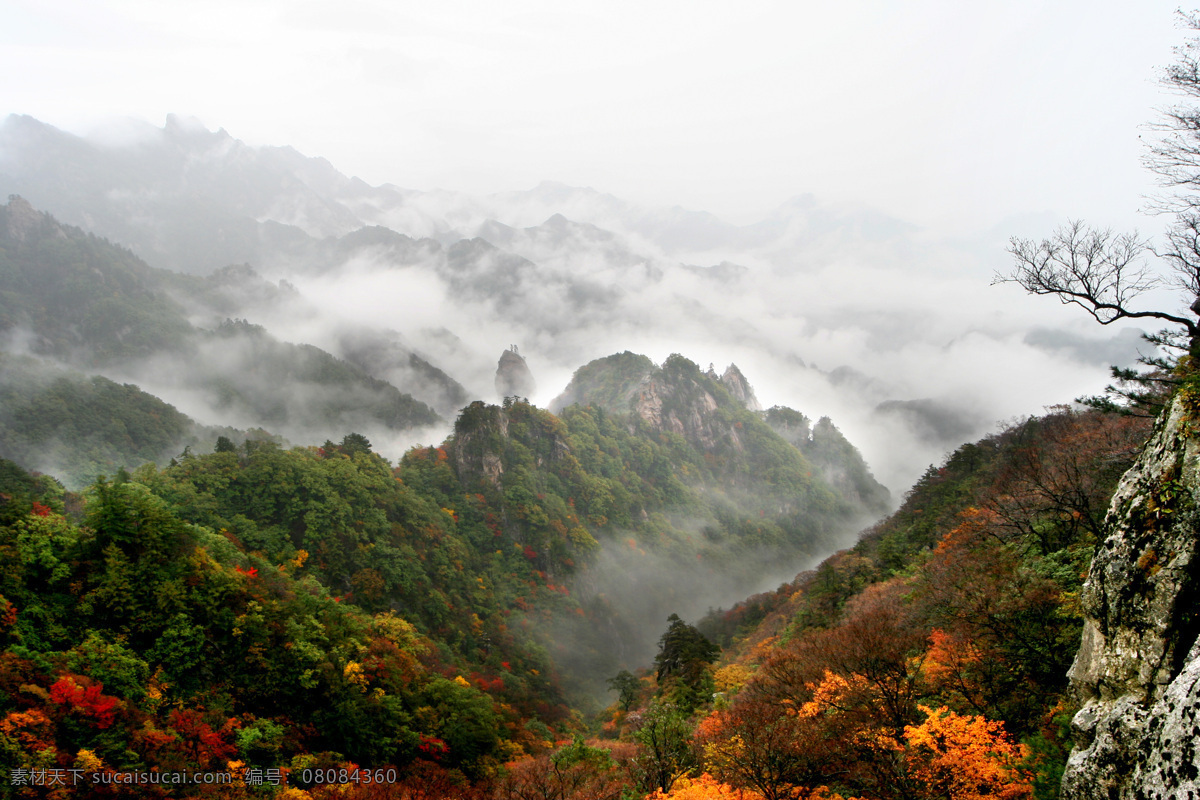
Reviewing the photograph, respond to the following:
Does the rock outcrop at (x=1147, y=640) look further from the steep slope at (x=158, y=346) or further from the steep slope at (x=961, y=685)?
the steep slope at (x=158, y=346)

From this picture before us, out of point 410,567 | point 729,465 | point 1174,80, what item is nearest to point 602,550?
point 410,567

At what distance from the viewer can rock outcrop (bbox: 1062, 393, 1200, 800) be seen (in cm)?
755

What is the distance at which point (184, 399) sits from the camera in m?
136

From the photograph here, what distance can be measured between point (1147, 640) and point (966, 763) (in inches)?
345

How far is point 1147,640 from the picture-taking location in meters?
9.03

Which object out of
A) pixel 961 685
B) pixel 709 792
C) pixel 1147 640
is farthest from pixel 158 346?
pixel 1147 640

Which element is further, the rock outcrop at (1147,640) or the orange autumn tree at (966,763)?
the orange autumn tree at (966,763)

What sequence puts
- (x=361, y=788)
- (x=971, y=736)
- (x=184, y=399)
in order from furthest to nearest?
1. (x=184, y=399)
2. (x=361, y=788)
3. (x=971, y=736)

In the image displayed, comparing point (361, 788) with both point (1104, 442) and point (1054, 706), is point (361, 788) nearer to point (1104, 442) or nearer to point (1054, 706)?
point (1054, 706)

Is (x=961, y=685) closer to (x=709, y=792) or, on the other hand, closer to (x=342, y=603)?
(x=709, y=792)

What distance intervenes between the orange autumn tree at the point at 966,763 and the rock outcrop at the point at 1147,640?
5855mm

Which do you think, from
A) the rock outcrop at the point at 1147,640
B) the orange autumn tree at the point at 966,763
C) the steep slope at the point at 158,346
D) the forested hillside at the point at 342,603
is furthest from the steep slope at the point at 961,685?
the steep slope at the point at 158,346

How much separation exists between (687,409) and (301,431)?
131m

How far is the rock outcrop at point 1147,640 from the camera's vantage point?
7.55m
